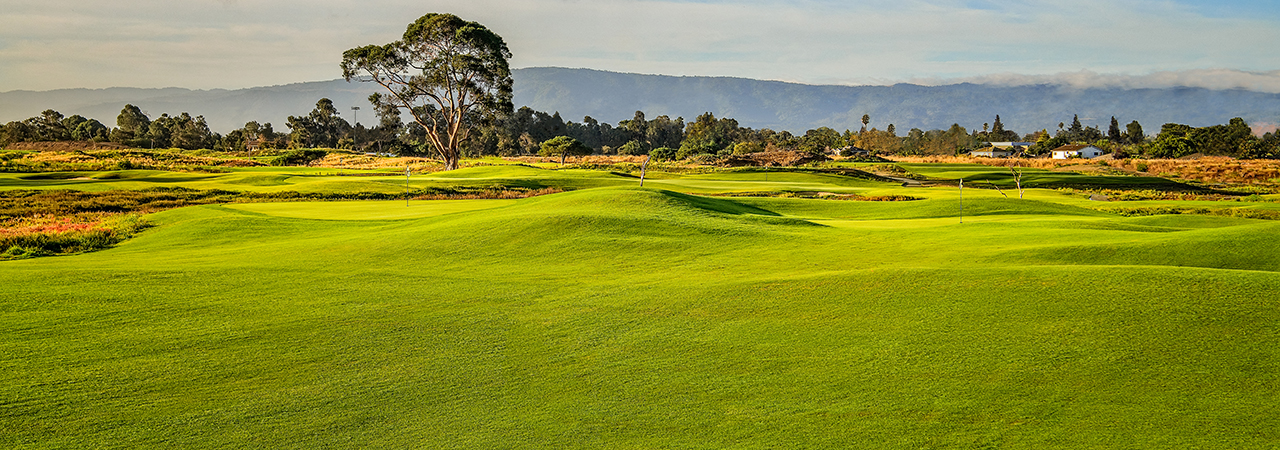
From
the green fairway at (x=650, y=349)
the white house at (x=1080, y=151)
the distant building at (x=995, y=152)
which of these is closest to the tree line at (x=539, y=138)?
the distant building at (x=995, y=152)

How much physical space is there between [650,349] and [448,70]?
76.2 meters

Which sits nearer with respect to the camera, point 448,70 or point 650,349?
point 650,349

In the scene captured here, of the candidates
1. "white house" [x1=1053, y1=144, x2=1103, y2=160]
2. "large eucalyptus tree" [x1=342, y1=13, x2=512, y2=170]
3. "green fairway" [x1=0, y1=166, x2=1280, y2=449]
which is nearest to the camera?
"green fairway" [x1=0, y1=166, x2=1280, y2=449]

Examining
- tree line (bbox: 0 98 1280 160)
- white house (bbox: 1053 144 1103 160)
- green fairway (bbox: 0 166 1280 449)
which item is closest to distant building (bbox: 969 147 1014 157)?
tree line (bbox: 0 98 1280 160)

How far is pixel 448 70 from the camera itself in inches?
3214

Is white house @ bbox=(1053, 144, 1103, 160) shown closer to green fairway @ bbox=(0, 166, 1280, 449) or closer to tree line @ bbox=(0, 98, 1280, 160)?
tree line @ bbox=(0, 98, 1280, 160)

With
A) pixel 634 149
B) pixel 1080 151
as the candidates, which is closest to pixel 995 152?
pixel 1080 151

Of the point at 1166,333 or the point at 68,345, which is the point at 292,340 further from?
the point at 1166,333

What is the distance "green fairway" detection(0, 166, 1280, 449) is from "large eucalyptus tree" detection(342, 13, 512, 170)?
216 feet

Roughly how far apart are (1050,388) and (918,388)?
1.34 meters

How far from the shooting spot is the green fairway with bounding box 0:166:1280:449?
7.44 meters

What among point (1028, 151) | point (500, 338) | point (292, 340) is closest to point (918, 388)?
point (500, 338)

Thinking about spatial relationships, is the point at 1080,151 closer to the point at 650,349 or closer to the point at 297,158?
the point at 297,158

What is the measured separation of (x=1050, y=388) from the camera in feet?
27.3
